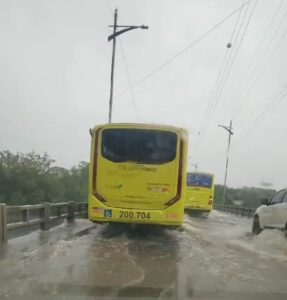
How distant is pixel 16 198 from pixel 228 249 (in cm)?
4707

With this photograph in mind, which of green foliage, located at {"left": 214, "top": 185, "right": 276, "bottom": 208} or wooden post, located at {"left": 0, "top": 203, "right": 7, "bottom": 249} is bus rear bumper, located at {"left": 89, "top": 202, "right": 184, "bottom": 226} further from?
green foliage, located at {"left": 214, "top": 185, "right": 276, "bottom": 208}

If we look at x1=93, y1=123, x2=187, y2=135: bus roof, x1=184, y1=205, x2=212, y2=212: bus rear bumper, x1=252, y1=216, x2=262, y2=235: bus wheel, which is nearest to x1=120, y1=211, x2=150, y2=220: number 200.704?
x1=93, y1=123, x2=187, y2=135: bus roof

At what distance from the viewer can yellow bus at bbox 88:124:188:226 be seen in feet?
52.6

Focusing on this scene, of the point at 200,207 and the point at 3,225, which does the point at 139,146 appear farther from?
the point at 200,207

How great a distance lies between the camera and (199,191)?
3997cm

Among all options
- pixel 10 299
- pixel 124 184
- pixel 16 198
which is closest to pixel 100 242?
pixel 124 184

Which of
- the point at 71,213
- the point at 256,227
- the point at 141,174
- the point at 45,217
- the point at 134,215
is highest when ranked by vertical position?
the point at 141,174

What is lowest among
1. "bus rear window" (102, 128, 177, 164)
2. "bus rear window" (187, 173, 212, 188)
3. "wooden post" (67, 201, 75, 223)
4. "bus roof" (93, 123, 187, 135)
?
"wooden post" (67, 201, 75, 223)

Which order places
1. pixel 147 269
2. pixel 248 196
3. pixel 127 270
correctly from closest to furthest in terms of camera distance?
1. pixel 127 270
2. pixel 147 269
3. pixel 248 196

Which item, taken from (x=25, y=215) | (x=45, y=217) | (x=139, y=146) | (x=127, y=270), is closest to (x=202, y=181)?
(x=45, y=217)

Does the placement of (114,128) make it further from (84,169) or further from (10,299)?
(84,169)

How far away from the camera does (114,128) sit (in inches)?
645

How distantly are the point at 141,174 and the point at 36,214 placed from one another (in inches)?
140

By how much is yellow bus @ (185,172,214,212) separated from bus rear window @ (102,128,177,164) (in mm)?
23725
